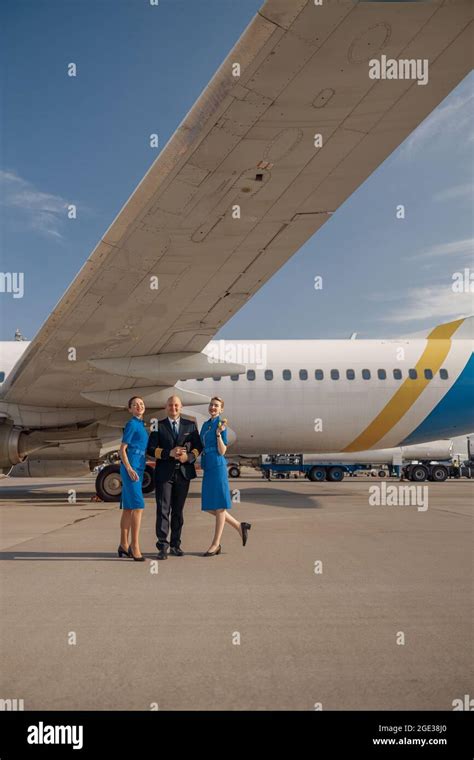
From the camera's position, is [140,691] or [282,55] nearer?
Answer: [140,691]

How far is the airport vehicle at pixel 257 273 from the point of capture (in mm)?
4465

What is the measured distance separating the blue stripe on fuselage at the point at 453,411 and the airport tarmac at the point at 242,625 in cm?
879

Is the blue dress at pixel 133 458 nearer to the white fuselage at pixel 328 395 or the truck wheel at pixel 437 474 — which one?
the white fuselage at pixel 328 395

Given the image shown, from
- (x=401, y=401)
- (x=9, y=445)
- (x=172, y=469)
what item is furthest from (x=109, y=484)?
(x=401, y=401)

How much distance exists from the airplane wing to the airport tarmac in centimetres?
372

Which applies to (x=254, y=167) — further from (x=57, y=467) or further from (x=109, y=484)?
(x=57, y=467)

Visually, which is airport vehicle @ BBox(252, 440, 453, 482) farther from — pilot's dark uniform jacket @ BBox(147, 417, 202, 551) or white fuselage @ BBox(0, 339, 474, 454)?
pilot's dark uniform jacket @ BBox(147, 417, 202, 551)

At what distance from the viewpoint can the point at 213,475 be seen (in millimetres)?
5977

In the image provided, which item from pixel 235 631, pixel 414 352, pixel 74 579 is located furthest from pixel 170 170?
pixel 414 352

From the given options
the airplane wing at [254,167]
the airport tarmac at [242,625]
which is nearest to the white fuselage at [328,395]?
the airplane wing at [254,167]

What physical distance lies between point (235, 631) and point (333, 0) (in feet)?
14.5
